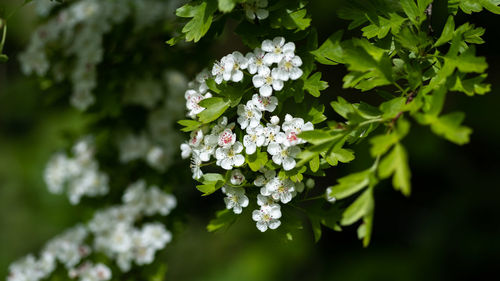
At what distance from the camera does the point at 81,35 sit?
5.81 feet

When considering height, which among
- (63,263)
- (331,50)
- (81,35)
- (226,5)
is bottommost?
(63,263)

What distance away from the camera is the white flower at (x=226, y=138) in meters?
1.07

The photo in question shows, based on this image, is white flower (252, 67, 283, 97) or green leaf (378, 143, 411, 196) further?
white flower (252, 67, 283, 97)

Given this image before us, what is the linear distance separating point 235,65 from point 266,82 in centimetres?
7

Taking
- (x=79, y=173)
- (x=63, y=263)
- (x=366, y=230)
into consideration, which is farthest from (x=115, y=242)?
(x=366, y=230)

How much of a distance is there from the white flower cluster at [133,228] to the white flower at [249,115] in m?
0.75

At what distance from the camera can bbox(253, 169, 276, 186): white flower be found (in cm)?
109

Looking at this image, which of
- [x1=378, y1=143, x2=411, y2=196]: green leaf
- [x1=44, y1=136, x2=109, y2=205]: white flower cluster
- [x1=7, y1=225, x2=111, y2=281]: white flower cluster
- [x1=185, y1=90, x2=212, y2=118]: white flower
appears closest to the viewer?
[x1=378, y1=143, x2=411, y2=196]: green leaf

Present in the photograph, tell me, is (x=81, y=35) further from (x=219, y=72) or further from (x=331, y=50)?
(x=331, y=50)

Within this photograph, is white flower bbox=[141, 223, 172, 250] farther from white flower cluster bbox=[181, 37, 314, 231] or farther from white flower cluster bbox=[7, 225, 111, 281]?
white flower cluster bbox=[181, 37, 314, 231]

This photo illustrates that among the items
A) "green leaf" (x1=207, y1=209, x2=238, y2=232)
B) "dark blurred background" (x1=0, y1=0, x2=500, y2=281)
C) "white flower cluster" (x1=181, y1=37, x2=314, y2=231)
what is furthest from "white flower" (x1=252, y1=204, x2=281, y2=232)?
"dark blurred background" (x1=0, y1=0, x2=500, y2=281)

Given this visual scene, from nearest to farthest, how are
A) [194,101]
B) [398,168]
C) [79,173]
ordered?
[398,168] → [194,101] → [79,173]

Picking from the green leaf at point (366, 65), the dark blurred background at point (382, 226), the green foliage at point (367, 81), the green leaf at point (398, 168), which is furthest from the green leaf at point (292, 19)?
the dark blurred background at point (382, 226)

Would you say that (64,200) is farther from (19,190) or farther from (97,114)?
(97,114)
